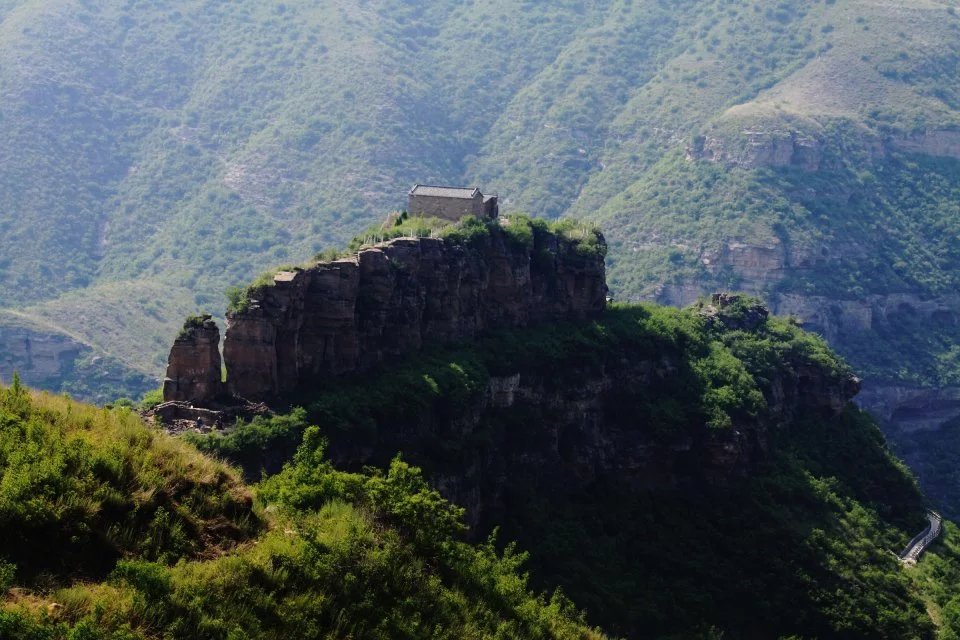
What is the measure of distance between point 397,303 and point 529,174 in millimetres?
→ 120782

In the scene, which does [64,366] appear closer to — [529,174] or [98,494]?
[98,494]

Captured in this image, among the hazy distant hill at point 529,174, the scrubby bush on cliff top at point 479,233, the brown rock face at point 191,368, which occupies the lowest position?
the brown rock face at point 191,368

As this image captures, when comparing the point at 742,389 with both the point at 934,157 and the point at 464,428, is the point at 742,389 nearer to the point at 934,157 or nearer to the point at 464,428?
the point at 464,428

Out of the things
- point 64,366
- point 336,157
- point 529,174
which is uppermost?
point 529,174

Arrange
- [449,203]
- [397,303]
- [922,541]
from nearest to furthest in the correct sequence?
1. [397,303]
2. [449,203]
3. [922,541]

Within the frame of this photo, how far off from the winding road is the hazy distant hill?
57785 millimetres

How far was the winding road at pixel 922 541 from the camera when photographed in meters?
79.9

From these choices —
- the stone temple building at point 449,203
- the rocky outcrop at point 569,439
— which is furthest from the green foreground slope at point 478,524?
the stone temple building at point 449,203

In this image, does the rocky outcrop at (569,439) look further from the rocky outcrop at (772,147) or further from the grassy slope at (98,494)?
the rocky outcrop at (772,147)

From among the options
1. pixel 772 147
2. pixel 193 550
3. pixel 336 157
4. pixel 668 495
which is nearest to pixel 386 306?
pixel 668 495

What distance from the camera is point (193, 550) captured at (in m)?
32.7

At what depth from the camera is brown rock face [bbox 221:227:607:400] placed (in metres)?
59.6

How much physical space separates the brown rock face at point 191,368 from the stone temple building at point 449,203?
22.5 m

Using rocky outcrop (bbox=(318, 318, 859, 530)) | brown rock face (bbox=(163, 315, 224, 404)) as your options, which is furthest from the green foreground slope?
brown rock face (bbox=(163, 315, 224, 404))
